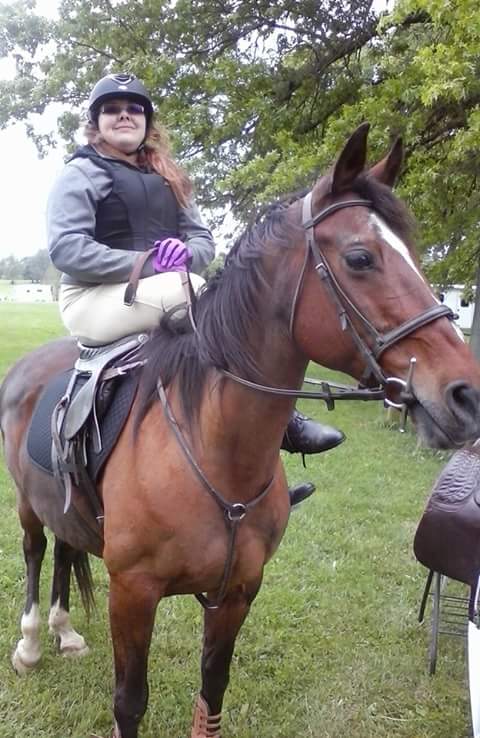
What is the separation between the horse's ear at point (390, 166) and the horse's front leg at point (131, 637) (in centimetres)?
155

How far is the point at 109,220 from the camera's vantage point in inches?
102

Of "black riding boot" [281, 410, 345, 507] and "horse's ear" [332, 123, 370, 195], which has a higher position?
"horse's ear" [332, 123, 370, 195]

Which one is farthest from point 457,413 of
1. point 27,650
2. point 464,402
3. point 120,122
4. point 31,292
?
point 31,292

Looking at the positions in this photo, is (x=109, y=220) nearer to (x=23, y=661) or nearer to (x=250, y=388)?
(x=250, y=388)

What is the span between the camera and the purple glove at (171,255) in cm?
233

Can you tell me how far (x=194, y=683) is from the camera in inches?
131

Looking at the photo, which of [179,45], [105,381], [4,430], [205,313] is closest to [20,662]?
[4,430]

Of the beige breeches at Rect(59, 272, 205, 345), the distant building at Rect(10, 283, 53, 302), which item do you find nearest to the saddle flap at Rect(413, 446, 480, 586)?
the beige breeches at Rect(59, 272, 205, 345)

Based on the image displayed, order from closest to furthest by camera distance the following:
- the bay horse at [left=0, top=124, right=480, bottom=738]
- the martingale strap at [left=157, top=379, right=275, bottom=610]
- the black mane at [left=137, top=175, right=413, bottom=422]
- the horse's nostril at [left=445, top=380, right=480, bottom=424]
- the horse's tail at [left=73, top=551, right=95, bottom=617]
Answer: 1. the horse's nostril at [left=445, top=380, right=480, bottom=424]
2. the bay horse at [left=0, top=124, right=480, bottom=738]
3. the black mane at [left=137, top=175, right=413, bottom=422]
4. the martingale strap at [left=157, top=379, right=275, bottom=610]
5. the horse's tail at [left=73, top=551, right=95, bottom=617]

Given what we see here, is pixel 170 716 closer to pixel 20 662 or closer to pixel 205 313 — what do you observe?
pixel 20 662

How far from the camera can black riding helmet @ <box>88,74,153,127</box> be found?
2.60 metres

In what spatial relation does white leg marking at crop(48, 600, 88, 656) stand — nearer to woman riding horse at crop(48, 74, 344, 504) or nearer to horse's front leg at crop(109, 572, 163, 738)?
horse's front leg at crop(109, 572, 163, 738)

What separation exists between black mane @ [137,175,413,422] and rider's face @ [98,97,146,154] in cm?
90

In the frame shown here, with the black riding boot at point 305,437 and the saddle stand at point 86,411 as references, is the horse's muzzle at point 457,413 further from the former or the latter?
the black riding boot at point 305,437
